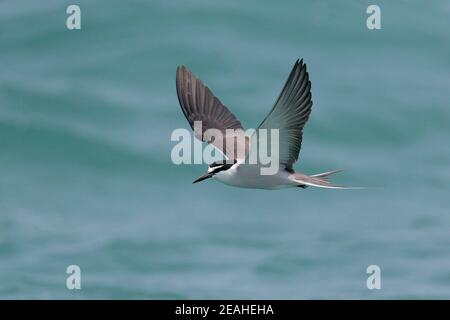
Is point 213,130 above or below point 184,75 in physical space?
below

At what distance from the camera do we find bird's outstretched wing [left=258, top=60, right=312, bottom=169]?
1320 centimetres

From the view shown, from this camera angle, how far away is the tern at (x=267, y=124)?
1334cm

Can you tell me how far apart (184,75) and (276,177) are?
10.1 feet

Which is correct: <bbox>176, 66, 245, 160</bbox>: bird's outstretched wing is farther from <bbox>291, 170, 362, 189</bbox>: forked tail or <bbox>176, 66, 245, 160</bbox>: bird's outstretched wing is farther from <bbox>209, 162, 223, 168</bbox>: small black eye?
<bbox>291, 170, 362, 189</bbox>: forked tail

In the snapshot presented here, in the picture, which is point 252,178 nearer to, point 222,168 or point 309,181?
point 222,168

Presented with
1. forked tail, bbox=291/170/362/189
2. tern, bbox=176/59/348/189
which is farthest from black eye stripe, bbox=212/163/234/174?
forked tail, bbox=291/170/362/189

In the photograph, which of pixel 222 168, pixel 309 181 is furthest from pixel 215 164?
pixel 309 181

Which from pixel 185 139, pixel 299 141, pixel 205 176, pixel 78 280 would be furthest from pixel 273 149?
pixel 78 280

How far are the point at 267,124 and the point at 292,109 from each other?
1.33 feet

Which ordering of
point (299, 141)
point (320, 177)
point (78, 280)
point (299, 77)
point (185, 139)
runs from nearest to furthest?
point (299, 77), point (299, 141), point (320, 177), point (185, 139), point (78, 280)

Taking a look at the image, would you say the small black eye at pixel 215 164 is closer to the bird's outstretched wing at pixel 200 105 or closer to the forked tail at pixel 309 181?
the forked tail at pixel 309 181

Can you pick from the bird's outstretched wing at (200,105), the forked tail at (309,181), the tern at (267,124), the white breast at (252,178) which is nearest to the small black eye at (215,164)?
the tern at (267,124)

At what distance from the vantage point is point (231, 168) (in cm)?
1465

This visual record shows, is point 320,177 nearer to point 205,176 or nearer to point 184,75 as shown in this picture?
point 205,176
